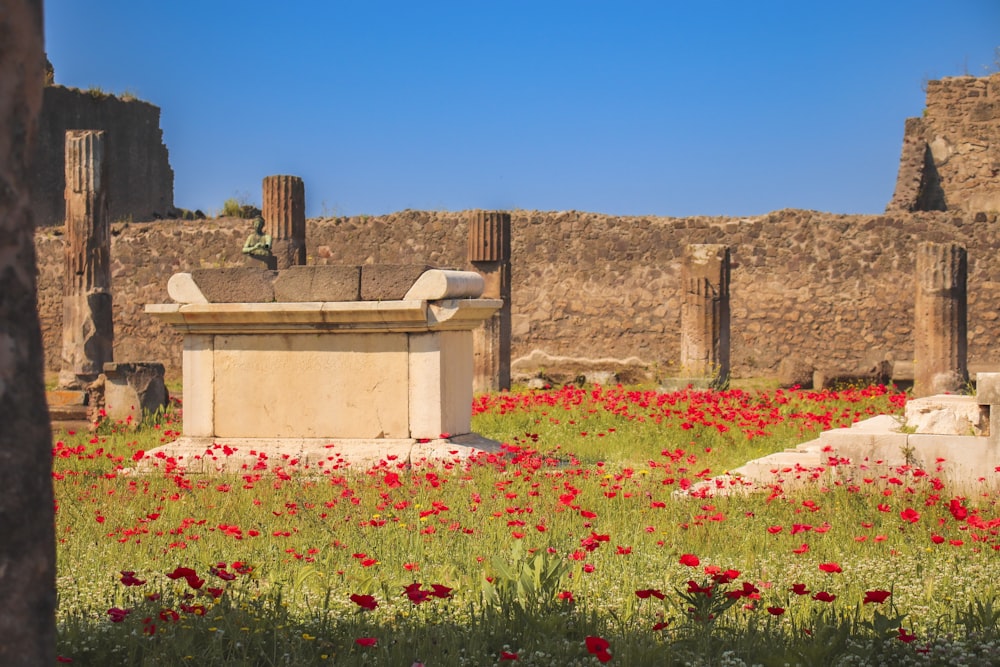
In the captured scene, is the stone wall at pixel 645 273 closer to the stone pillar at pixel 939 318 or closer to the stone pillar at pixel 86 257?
the stone pillar at pixel 939 318

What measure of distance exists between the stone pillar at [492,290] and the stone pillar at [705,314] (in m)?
2.55

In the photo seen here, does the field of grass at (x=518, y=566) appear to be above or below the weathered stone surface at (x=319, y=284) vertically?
below

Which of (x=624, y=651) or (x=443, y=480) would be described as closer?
(x=624, y=651)

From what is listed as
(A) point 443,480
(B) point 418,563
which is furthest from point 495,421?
(B) point 418,563

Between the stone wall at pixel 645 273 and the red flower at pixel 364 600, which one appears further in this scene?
the stone wall at pixel 645 273

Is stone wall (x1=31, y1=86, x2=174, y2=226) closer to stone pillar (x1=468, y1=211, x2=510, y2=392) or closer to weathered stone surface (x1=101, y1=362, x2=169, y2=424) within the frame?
stone pillar (x1=468, y1=211, x2=510, y2=392)

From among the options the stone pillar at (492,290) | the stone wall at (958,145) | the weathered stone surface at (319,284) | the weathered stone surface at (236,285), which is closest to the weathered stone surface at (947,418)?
the weathered stone surface at (319,284)

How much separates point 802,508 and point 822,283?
13382mm

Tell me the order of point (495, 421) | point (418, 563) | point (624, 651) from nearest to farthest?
point (624, 651)
point (418, 563)
point (495, 421)

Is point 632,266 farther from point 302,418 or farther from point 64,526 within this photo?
point 64,526

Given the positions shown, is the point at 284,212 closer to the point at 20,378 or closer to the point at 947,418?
the point at 947,418

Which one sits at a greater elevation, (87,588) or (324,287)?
(324,287)

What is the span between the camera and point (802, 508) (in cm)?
584

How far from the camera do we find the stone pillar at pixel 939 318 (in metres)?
12.9
